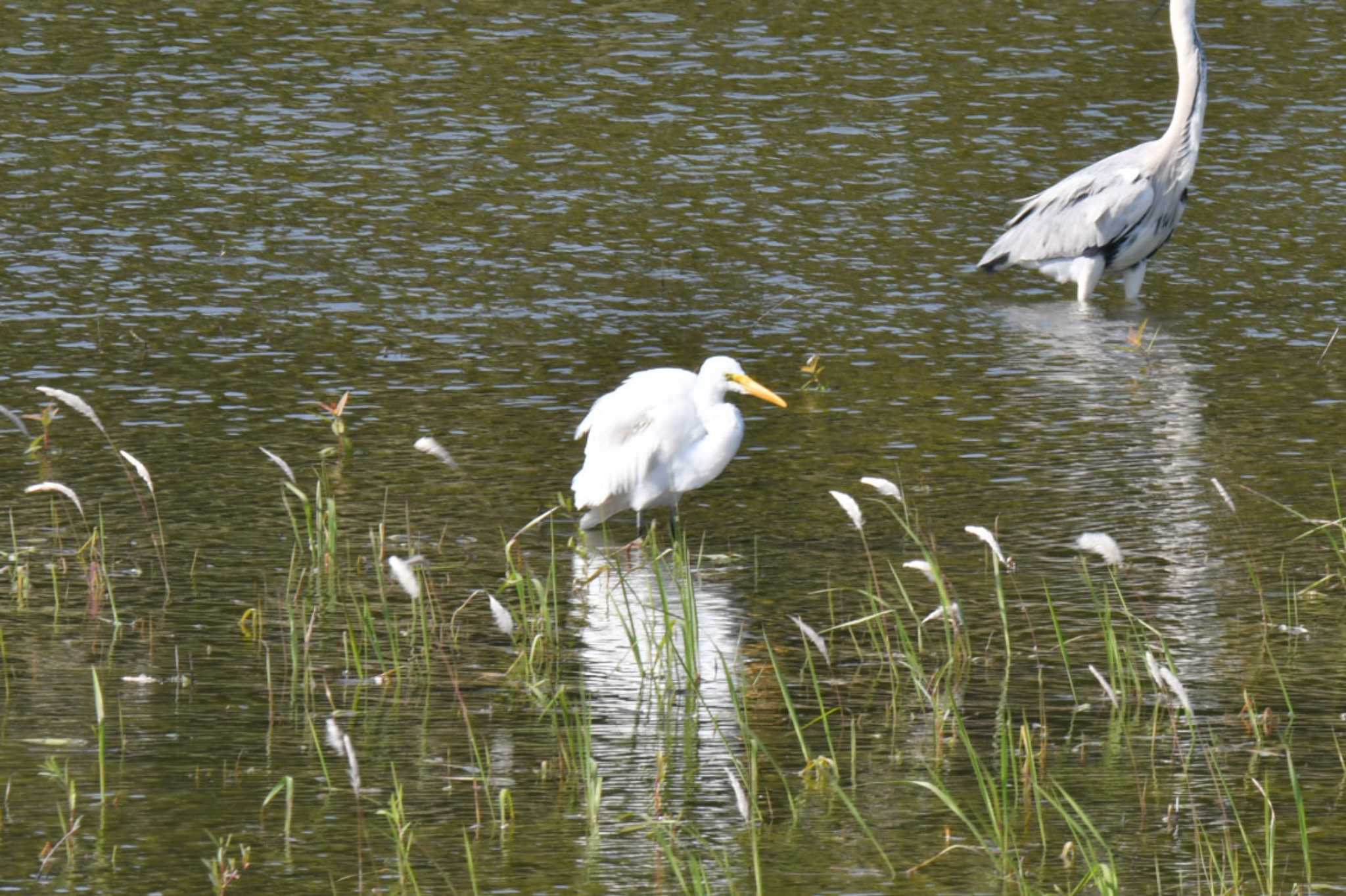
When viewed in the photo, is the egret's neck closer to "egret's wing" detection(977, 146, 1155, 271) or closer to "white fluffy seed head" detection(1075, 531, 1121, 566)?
"white fluffy seed head" detection(1075, 531, 1121, 566)

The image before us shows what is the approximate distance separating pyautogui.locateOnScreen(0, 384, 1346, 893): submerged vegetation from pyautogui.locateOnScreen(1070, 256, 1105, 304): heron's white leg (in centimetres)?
396

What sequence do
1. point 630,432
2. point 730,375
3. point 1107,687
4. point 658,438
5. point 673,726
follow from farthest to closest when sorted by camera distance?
point 730,375
point 630,432
point 658,438
point 673,726
point 1107,687

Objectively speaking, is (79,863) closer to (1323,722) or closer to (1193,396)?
(1323,722)

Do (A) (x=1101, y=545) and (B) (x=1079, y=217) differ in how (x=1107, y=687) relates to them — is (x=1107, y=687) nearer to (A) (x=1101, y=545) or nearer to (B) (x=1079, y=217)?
(A) (x=1101, y=545)

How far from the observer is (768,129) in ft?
43.1

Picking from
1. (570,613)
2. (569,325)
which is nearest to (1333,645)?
(570,613)

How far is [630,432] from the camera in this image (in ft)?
23.8

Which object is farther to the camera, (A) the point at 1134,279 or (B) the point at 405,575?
(A) the point at 1134,279

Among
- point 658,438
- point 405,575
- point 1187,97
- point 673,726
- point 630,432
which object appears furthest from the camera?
point 1187,97

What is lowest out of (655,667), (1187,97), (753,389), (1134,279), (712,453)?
(1134,279)

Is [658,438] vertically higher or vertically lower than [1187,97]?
lower

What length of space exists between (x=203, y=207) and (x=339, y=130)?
1.71 meters

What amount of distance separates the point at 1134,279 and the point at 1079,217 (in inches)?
17.7

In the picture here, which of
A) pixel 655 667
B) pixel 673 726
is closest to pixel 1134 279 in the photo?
pixel 655 667
